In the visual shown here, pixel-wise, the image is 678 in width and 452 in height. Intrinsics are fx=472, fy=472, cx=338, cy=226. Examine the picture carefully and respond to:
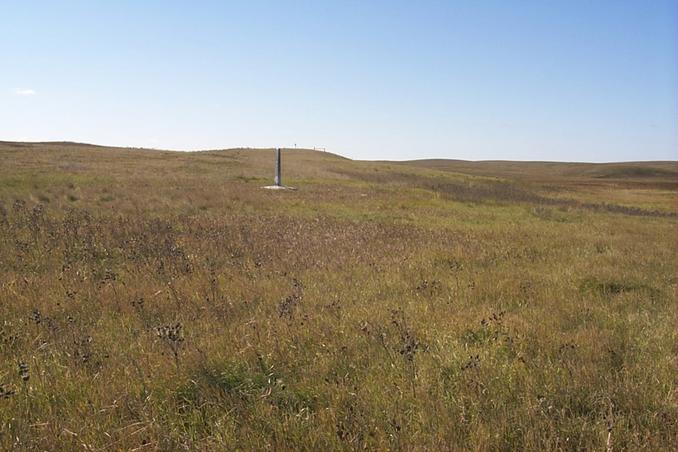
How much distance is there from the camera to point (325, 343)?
4480 millimetres

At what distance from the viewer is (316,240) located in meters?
10.0

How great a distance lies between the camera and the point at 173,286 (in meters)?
6.33

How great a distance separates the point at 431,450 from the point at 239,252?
6.48m

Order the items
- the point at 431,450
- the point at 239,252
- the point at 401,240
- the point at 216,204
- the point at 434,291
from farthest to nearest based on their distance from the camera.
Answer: the point at 216,204 → the point at 401,240 → the point at 239,252 → the point at 434,291 → the point at 431,450

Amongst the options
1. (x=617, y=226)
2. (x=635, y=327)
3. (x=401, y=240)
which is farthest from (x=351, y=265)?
(x=617, y=226)

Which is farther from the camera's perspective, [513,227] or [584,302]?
[513,227]

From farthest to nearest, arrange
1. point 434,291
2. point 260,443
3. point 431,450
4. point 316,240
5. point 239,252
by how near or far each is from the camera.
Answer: point 316,240 < point 239,252 < point 434,291 < point 260,443 < point 431,450

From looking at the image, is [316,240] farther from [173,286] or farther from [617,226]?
[617,226]

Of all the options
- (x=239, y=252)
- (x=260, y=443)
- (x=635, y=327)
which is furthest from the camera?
(x=239, y=252)

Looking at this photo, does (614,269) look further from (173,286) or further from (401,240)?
(173,286)

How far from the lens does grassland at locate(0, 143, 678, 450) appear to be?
3.02 meters

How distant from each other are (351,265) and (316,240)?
2125mm

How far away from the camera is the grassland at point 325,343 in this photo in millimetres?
3020

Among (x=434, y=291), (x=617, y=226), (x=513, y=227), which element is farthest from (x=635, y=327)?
(x=617, y=226)
